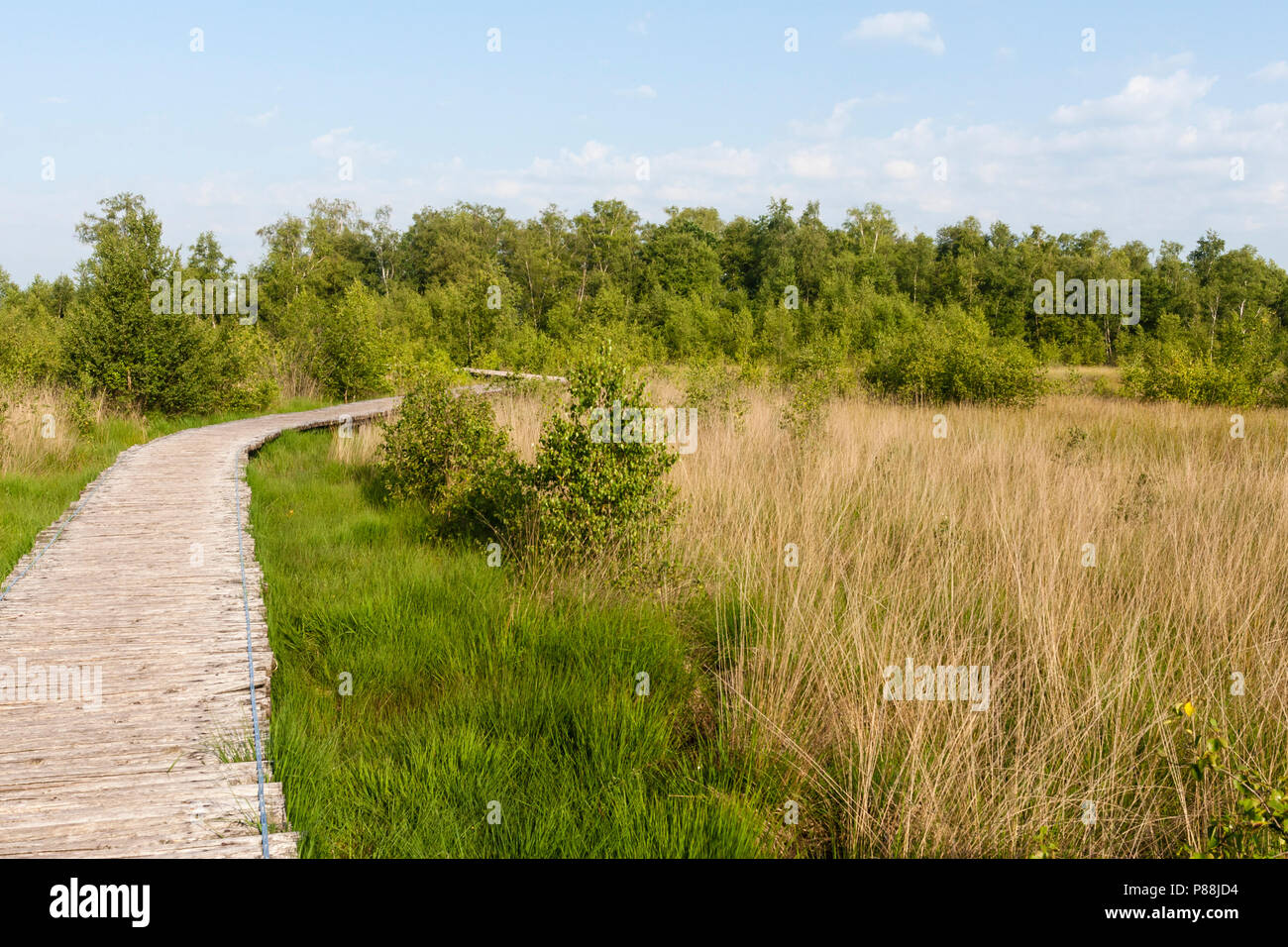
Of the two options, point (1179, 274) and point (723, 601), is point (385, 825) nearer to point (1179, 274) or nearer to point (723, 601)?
point (723, 601)

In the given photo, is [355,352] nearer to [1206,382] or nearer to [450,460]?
[450,460]

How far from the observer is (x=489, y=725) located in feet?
12.6

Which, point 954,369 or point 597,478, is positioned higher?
point 954,369

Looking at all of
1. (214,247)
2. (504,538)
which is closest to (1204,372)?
(504,538)

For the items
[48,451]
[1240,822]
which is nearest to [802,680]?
[1240,822]

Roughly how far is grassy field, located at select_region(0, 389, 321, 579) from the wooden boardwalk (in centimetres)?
40

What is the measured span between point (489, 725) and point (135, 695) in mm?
1659

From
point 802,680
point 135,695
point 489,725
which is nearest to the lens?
point 135,695

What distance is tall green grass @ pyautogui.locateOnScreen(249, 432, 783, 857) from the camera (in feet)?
9.90

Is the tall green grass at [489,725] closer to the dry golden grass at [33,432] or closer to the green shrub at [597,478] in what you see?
the green shrub at [597,478]

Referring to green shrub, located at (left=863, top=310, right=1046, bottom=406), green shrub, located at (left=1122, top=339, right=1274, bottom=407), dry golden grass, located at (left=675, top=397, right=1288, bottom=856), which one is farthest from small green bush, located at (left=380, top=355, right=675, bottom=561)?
green shrub, located at (left=1122, top=339, right=1274, bottom=407)

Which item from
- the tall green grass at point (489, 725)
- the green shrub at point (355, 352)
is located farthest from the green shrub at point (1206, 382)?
the green shrub at point (355, 352)

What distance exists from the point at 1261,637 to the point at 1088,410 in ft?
40.9

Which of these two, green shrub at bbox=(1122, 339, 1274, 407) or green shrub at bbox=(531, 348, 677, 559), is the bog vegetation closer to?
green shrub at bbox=(531, 348, 677, 559)
